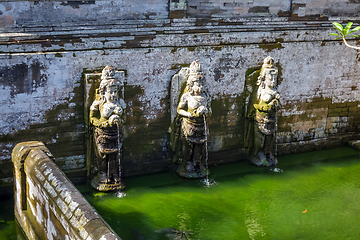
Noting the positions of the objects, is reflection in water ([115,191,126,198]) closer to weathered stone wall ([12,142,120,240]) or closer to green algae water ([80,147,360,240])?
green algae water ([80,147,360,240])

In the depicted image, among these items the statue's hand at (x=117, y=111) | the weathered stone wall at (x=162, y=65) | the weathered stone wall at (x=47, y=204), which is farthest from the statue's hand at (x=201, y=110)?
the weathered stone wall at (x=47, y=204)

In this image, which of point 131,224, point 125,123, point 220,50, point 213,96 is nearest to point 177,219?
point 131,224

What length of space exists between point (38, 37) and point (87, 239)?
431 cm

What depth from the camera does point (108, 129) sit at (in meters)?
8.02

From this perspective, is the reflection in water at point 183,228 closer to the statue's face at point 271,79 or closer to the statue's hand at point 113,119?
the statue's hand at point 113,119

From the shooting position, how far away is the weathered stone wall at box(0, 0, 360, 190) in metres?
7.89

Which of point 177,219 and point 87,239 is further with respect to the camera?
point 177,219

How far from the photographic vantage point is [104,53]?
8.32 metres

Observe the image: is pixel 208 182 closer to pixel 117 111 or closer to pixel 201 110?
pixel 201 110

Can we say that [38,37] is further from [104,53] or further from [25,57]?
[104,53]

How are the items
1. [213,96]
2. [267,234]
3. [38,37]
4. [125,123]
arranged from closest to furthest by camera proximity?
[267,234], [38,37], [125,123], [213,96]

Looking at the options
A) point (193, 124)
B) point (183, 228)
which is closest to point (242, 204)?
point (183, 228)

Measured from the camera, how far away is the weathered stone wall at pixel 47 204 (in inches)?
200

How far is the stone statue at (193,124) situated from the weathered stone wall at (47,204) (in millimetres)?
2942
